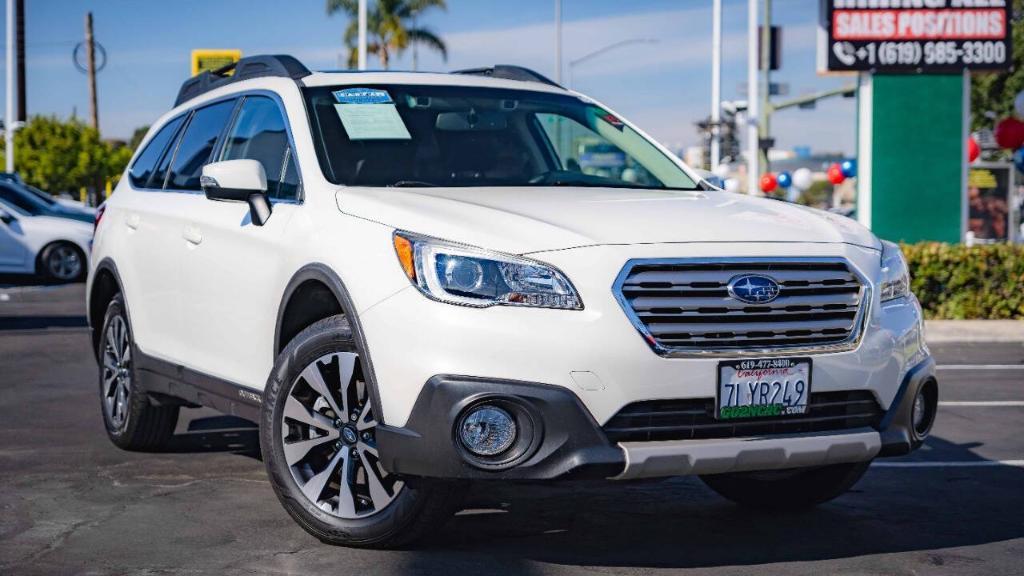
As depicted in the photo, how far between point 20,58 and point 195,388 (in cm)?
4085

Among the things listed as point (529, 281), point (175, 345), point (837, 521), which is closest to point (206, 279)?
point (175, 345)

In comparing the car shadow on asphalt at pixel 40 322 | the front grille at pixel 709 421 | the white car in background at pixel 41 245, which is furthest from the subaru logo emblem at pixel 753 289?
the white car in background at pixel 41 245

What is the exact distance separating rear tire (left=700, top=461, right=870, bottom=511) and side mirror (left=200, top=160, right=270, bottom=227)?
215 cm

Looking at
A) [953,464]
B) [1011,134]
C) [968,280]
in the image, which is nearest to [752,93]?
[1011,134]

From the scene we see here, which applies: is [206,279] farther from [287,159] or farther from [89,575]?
[89,575]

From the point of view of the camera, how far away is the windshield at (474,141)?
573cm

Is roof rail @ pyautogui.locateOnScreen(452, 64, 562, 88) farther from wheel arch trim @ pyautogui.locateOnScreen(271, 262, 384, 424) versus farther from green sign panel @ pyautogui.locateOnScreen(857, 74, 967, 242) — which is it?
green sign panel @ pyautogui.locateOnScreen(857, 74, 967, 242)

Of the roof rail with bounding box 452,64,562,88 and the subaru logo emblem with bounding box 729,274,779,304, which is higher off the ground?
the roof rail with bounding box 452,64,562,88

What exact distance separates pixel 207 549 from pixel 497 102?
2.42 m

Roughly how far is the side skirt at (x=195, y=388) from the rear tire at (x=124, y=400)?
0.53 ft

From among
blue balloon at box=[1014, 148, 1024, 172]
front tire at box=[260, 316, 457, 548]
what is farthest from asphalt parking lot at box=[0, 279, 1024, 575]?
blue balloon at box=[1014, 148, 1024, 172]

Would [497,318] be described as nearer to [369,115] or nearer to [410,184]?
[410,184]

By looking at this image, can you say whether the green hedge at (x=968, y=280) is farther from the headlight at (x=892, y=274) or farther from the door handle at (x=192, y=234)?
the door handle at (x=192, y=234)

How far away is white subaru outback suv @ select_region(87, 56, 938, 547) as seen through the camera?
4.46 meters
